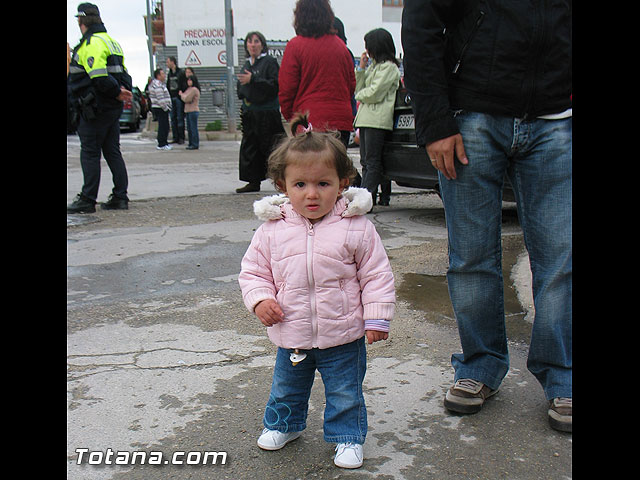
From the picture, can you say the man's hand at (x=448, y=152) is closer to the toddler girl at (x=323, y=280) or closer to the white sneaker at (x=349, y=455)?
→ the toddler girl at (x=323, y=280)

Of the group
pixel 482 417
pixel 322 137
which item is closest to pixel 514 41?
pixel 322 137

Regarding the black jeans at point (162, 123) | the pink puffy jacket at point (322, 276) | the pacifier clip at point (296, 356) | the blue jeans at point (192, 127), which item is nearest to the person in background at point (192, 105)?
the blue jeans at point (192, 127)

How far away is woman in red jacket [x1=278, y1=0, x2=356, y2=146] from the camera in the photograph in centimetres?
601

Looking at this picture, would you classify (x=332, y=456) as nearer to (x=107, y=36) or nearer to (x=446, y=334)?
(x=446, y=334)

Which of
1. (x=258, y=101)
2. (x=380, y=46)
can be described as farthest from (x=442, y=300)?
(x=258, y=101)

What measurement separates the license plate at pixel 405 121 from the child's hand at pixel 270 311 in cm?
418

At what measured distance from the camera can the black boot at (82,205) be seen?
271 inches

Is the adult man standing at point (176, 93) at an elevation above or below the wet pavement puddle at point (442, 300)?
above

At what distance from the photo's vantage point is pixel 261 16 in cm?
2520

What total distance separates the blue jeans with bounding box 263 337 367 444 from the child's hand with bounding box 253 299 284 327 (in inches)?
6.5

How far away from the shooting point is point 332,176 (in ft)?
7.44

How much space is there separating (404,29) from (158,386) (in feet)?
5.62

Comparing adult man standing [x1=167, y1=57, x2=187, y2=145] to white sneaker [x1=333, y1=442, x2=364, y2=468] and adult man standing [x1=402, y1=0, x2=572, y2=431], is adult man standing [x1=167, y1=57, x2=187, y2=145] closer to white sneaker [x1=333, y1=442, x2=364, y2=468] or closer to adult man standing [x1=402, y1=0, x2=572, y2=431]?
adult man standing [x1=402, y1=0, x2=572, y2=431]

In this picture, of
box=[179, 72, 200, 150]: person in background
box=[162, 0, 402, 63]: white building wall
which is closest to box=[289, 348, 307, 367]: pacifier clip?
box=[179, 72, 200, 150]: person in background
